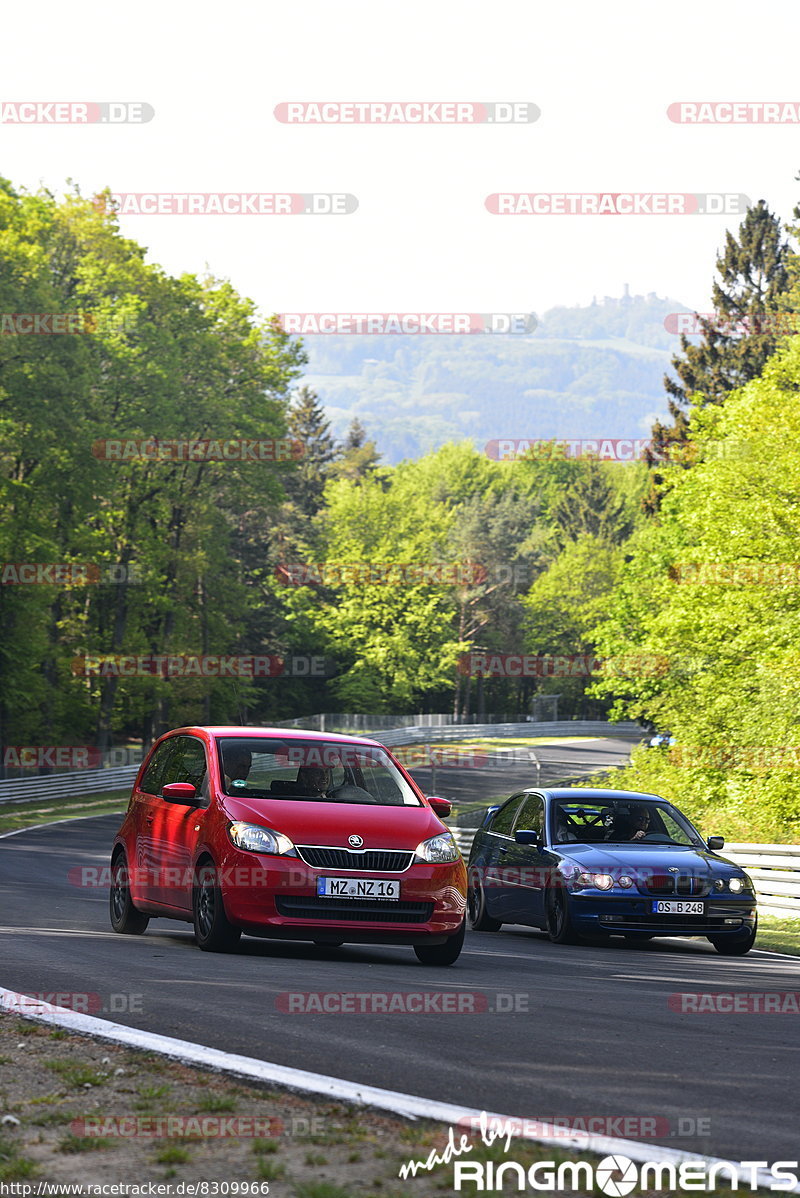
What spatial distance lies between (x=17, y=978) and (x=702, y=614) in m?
31.6

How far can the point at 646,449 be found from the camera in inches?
2653

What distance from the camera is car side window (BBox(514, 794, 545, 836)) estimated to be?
15391 mm

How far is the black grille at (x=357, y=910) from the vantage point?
1070cm

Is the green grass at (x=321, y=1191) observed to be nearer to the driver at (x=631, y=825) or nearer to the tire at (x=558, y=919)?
the tire at (x=558, y=919)

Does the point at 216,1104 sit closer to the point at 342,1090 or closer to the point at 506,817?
the point at 342,1090

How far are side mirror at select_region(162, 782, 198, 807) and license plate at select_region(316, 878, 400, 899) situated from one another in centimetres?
141

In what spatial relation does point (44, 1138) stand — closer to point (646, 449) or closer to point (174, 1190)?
point (174, 1190)

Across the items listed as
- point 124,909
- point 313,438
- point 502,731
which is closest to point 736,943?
point 124,909

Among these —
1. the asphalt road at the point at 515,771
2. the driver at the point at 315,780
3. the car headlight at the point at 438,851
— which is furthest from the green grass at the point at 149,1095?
the asphalt road at the point at 515,771

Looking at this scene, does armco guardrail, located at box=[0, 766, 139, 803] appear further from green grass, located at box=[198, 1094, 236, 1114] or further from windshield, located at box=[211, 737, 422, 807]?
green grass, located at box=[198, 1094, 236, 1114]

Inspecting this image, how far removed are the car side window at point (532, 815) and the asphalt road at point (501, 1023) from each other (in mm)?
1833

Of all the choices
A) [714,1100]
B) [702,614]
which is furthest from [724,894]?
[702,614]

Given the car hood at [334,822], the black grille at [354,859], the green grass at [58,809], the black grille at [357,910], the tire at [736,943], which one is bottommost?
the green grass at [58,809]

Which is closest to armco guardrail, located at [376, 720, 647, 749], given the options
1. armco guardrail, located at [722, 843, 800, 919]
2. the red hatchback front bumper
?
armco guardrail, located at [722, 843, 800, 919]
